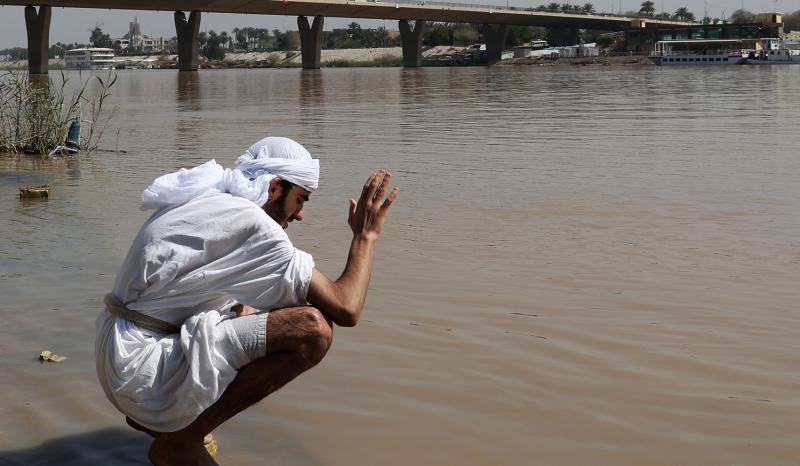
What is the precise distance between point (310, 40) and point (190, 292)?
311 ft

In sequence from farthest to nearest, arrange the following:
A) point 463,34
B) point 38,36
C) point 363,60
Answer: point 463,34 → point 363,60 → point 38,36

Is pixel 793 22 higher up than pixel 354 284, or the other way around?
pixel 793 22

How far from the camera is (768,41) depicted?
94438 millimetres

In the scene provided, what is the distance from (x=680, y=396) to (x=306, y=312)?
174 cm

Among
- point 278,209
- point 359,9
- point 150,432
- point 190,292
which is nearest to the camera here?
point 190,292

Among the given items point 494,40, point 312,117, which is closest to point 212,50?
point 494,40

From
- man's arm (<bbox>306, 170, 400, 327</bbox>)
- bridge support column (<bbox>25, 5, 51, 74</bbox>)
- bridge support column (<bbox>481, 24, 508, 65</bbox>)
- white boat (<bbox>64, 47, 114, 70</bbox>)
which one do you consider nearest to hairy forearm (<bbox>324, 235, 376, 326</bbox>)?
man's arm (<bbox>306, 170, 400, 327</bbox>)

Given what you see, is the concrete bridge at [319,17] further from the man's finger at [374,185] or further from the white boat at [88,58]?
the white boat at [88,58]

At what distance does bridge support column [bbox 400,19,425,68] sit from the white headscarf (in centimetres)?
10077

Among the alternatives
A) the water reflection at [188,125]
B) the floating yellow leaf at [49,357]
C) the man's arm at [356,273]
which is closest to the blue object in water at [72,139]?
the water reflection at [188,125]

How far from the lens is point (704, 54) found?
9181 centimetres

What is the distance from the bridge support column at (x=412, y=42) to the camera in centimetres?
10294

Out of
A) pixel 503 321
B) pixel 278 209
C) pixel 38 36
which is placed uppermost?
pixel 38 36

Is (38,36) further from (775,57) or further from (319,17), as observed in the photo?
(775,57)
